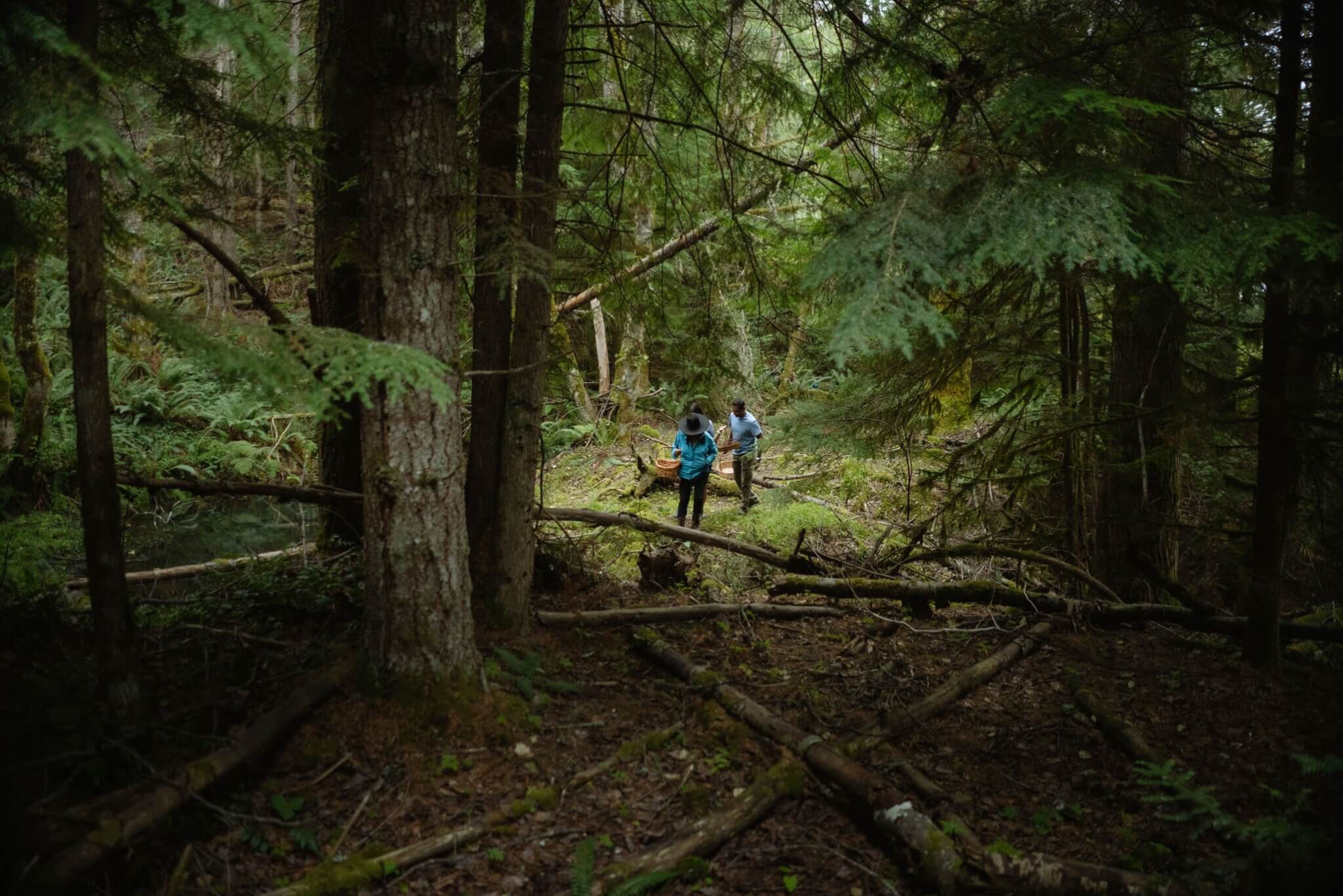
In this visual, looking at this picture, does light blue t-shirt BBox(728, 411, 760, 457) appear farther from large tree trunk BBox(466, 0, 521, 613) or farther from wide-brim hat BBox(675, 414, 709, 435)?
large tree trunk BBox(466, 0, 521, 613)

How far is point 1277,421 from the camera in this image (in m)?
5.05

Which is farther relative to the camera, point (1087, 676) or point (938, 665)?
point (938, 665)

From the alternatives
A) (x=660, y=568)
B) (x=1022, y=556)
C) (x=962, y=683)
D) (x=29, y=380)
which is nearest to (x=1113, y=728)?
(x=962, y=683)

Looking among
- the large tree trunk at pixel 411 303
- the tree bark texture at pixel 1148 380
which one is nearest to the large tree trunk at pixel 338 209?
the large tree trunk at pixel 411 303

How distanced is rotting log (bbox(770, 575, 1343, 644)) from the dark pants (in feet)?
14.8

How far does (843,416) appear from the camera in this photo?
8148 mm

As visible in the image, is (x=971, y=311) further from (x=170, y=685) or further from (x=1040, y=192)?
(x=170, y=685)

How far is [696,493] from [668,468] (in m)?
3.32

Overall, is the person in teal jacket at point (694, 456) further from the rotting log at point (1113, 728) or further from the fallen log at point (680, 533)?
the rotting log at point (1113, 728)

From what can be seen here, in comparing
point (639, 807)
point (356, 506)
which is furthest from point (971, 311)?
point (356, 506)

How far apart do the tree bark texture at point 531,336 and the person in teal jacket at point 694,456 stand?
240 inches

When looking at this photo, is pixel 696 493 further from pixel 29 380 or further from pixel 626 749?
pixel 29 380

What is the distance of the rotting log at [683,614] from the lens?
21.8 feet

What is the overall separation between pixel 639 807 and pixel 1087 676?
3.79m
